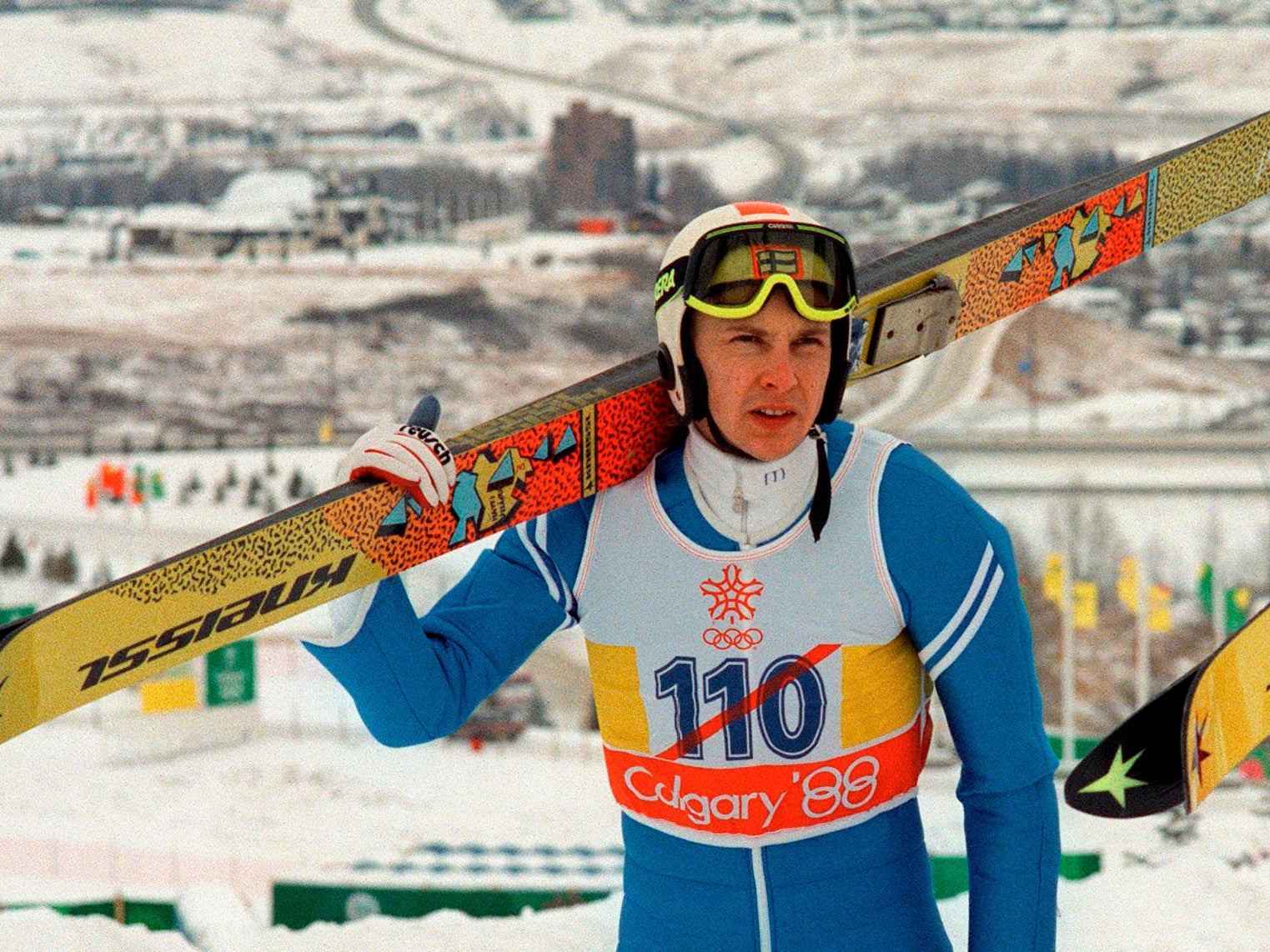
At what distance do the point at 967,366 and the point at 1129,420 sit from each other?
428 cm

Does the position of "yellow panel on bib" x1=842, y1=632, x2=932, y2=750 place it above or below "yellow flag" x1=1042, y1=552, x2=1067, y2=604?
above

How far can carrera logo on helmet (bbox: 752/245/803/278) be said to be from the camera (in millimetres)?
2205

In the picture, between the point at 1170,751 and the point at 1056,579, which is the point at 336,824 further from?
the point at 1170,751

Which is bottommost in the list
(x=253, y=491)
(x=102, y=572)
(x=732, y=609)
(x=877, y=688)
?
(x=253, y=491)

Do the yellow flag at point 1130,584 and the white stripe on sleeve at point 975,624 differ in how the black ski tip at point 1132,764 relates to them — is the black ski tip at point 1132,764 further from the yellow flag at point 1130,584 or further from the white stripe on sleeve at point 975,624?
the yellow flag at point 1130,584

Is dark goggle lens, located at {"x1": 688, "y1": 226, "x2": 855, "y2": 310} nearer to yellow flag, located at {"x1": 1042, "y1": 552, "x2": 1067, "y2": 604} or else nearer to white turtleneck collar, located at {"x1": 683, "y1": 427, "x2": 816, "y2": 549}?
white turtleneck collar, located at {"x1": 683, "y1": 427, "x2": 816, "y2": 549}

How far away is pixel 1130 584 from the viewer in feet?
67.1

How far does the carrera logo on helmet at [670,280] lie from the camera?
7.47ft

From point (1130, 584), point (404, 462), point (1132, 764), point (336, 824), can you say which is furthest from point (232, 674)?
point (1132, 764)

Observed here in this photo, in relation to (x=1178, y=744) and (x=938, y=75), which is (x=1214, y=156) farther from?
(x=938, y=75)

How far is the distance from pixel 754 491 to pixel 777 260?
323 mm

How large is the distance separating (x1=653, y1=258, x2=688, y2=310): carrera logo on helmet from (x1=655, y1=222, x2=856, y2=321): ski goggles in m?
0.02

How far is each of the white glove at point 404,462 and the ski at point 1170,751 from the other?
0.89m

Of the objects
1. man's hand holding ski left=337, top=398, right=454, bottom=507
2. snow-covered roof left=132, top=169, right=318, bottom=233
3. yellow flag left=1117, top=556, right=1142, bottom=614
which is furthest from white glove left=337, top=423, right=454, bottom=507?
snow-covered roof left=132, top=169, right=318, bottom=233
